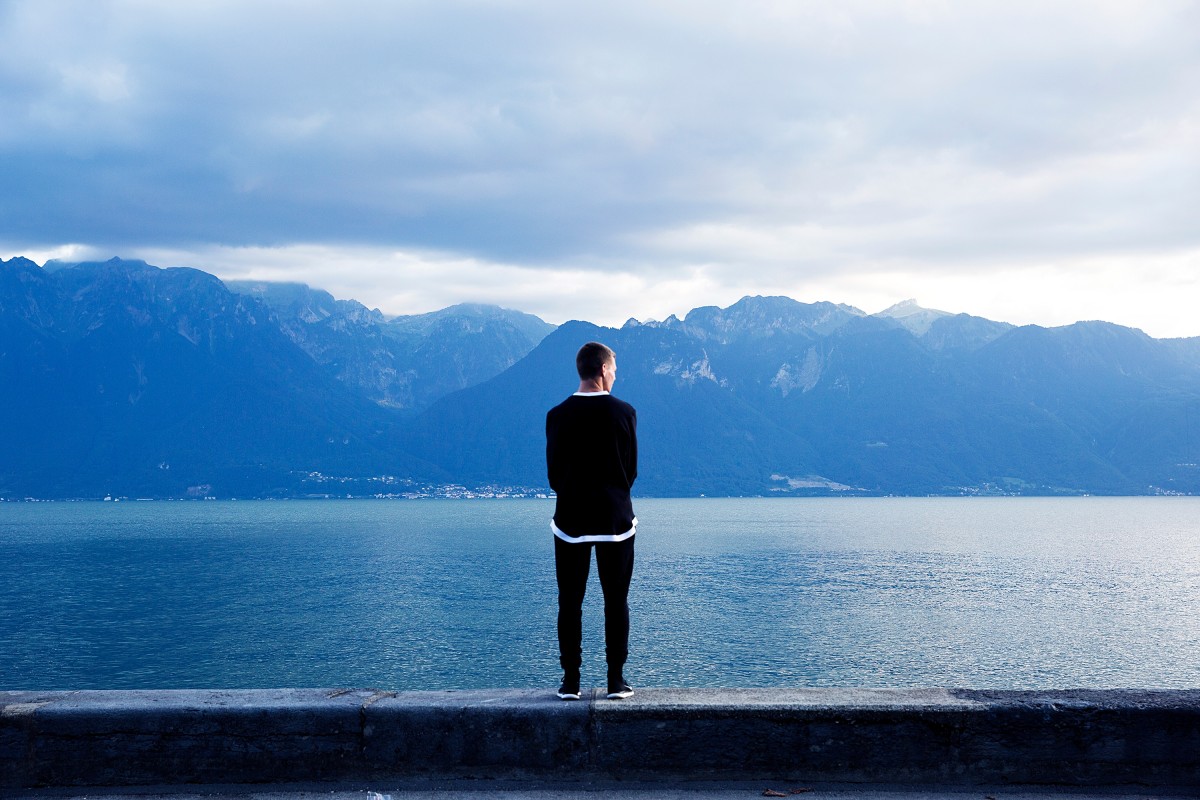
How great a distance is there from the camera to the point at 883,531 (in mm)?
146625

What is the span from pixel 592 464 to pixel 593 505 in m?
0.27

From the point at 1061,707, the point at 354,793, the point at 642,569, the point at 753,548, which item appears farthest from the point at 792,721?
the point at 753,548

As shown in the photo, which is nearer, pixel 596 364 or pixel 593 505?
pixel 593 505

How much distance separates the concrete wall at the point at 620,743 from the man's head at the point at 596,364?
2.08 meters

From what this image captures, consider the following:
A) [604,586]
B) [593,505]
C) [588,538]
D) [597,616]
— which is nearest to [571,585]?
[604,586]

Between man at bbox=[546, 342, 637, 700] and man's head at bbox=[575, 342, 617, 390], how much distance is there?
18mm

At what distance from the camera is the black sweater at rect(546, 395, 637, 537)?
6004mm

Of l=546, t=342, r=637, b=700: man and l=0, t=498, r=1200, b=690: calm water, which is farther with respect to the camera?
l=0, t=498, r=1200, b=690: calm water

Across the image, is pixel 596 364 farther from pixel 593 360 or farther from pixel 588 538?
pixel 588 538

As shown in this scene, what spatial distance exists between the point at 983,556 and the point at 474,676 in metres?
79.4

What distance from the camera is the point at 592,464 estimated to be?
6102mm

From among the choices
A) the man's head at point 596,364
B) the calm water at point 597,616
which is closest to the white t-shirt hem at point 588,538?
the man's head at point 596,364

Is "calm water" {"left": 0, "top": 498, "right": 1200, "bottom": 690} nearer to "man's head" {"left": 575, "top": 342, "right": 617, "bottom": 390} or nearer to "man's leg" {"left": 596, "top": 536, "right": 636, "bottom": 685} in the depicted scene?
"man's leg" {"left": 596, "top": 536, "right": 636, "bottom": 685}

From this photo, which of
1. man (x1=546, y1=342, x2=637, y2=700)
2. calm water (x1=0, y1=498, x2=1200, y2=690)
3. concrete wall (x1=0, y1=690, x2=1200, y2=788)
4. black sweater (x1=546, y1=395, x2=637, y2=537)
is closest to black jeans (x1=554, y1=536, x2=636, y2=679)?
man (x1=546, y1=342, x2=637, y2=700)
